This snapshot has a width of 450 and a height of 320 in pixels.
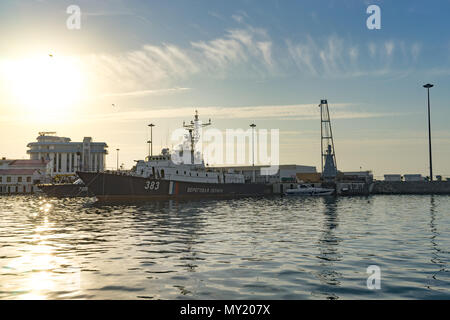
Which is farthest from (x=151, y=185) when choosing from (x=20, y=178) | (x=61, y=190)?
(x=20, y=178)

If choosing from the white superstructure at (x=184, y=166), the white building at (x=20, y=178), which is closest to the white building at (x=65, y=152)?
the white building at (x=20, y=178)

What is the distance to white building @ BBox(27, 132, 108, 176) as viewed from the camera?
587 ft

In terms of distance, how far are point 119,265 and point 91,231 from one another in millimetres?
9558

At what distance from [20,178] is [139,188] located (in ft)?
244

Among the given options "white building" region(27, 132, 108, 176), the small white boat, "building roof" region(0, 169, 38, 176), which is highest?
"white building" region(27, 132, 108, 176)

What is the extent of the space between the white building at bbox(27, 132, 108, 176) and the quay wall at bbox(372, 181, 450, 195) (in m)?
130

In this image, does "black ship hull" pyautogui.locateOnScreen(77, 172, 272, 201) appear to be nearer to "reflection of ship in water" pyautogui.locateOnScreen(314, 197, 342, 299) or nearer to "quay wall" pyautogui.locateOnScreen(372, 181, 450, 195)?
"reflection of ship in water" pyautogui.locateOnScreen(314, 197, 342, 299)

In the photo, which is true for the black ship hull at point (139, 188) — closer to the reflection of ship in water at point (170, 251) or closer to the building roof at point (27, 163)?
the reflection of ship in water at point (170, 251)

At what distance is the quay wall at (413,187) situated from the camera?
89.4 metres
